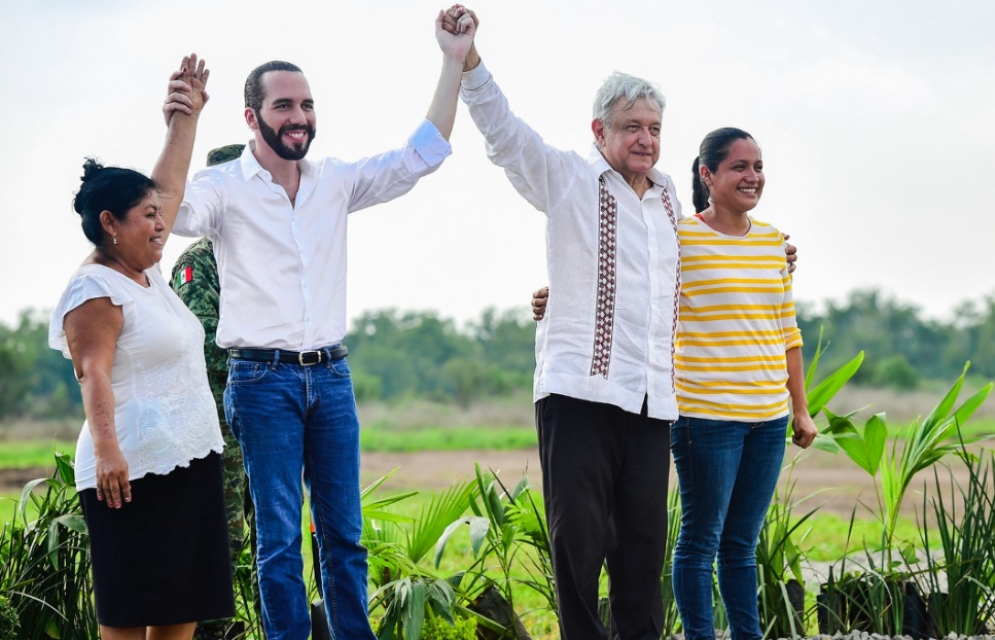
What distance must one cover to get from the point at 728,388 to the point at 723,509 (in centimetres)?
36

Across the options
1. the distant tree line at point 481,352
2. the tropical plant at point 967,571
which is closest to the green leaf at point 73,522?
the tropical plant at point 967,571

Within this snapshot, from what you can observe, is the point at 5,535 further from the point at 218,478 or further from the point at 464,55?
the point at 464,55

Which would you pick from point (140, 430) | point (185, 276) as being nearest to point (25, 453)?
point (185, 276)

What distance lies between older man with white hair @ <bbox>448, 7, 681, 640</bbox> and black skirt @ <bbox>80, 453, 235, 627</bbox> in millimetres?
935

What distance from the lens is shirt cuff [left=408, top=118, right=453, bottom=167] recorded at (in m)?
3.34

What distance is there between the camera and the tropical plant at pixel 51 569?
366cm

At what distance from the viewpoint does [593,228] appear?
3225 millimetres

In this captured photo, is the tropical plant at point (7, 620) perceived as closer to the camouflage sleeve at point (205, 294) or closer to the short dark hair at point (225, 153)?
the camouflage sleeve at point (205, 294)

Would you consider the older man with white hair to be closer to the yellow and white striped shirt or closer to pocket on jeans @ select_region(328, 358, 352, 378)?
the yellow and white striped shirt

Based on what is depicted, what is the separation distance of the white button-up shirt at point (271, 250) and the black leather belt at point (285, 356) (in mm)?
16

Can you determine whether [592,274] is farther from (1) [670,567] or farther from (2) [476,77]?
(1) [670,567]

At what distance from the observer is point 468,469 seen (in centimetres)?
1788

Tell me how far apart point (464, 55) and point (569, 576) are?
1.46 meters

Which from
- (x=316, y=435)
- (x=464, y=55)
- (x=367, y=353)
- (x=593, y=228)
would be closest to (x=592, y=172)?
(x=593, y=228)
